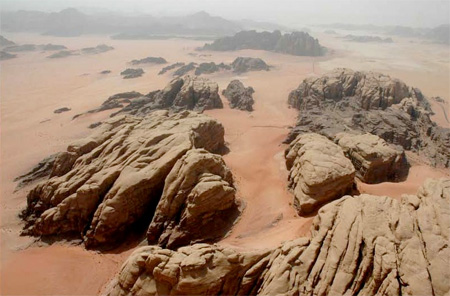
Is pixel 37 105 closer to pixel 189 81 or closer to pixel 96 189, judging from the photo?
pixel 189 81

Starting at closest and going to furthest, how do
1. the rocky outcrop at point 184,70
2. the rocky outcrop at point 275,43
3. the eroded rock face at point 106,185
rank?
the eroded rock face at point 106,185 → the rocky outcrop at point 184,70 → the rocky outcrop at point 275,43

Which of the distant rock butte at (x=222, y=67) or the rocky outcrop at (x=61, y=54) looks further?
the rocky outcrop at (x=61, y=54)

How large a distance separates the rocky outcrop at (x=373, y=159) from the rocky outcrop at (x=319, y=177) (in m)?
2.37

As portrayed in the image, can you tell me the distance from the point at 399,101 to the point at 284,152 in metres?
15.8

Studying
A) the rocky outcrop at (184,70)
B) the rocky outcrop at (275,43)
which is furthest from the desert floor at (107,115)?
the rocky outcrop at (275,43)

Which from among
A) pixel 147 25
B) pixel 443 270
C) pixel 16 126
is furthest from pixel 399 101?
pixel 147 25

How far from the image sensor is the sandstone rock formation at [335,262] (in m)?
9.66

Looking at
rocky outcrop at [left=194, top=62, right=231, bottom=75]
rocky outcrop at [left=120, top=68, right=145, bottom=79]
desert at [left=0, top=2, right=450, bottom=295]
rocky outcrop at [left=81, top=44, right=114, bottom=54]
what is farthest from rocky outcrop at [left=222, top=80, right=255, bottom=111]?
rocky outcrop at [left=81, top=44, right=114, bottom=54]

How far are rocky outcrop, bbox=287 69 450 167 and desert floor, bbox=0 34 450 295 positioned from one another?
242 cm

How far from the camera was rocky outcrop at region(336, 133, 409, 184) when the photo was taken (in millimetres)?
19547

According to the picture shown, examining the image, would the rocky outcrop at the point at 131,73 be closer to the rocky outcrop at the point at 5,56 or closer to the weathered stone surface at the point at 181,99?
the weathered stone surface at the point at 181,99

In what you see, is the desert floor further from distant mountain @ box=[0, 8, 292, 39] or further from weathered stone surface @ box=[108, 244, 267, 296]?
distant mountain @ box=[0, 8, 292, 39]

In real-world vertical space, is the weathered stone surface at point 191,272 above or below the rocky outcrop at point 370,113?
below

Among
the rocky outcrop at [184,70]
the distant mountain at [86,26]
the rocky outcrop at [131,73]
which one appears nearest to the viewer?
the rocky outcrop at [131,73]
